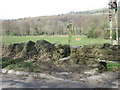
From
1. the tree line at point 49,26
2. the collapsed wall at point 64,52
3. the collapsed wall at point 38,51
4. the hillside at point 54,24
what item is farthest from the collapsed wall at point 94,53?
the tree line at point 49,26

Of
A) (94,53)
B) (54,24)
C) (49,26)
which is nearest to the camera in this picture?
(94,53)

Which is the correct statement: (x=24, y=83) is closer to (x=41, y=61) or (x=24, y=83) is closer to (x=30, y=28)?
(x=41, y=61)

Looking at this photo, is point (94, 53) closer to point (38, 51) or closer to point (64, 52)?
point (64, 52)

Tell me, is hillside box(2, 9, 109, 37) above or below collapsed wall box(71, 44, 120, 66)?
above

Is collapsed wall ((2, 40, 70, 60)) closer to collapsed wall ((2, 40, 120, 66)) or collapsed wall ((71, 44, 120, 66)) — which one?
collapsed wall ((2, 40, 120, 66))

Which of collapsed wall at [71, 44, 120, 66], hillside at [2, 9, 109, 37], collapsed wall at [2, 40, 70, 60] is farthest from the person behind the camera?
hillside at [2, 9, 109, 37]

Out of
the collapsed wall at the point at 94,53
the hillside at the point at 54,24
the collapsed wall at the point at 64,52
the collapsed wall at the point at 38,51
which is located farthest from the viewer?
the hillside at the point at 54,24

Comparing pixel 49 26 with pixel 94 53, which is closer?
pixel 94 53

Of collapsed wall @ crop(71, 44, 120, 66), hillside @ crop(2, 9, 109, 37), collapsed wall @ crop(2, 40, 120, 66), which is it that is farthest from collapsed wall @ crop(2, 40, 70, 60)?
hillside @ crop(2, 9, 109, 37)

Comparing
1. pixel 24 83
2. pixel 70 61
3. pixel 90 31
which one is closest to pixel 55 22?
pixel 90 31

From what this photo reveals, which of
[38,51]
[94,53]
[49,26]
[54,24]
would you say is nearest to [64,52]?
[38,51]

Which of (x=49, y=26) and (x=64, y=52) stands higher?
(x=49, y=26)

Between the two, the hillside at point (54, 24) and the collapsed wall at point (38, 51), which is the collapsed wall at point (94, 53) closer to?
the collapsed wall at point (38, 51)

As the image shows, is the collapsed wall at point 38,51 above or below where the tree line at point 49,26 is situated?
below
